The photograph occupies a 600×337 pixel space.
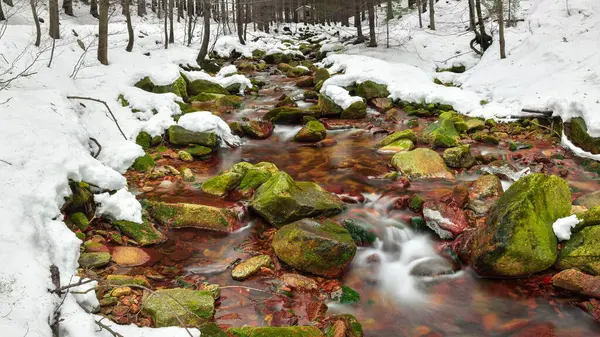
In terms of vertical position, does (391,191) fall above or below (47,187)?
below

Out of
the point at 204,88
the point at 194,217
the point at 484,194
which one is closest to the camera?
the point at 194,217

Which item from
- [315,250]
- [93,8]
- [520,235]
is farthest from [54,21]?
[93,8]

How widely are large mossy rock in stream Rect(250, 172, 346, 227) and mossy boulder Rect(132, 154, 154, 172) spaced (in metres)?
2.80

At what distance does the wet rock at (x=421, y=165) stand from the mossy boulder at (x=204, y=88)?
29.9 ft

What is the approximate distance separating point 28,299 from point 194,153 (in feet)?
21.9

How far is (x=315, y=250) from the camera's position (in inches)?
211

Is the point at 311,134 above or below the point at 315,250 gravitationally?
above

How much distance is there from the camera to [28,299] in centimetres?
326

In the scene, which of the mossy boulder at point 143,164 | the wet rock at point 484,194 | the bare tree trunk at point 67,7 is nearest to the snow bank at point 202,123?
the mossy boulder at point 143,164

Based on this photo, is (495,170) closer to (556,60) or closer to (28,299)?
(556,60)

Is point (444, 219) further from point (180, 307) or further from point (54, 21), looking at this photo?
point (54, 21)

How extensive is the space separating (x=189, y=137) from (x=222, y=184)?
287cm

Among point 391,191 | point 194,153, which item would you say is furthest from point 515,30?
point 194,153

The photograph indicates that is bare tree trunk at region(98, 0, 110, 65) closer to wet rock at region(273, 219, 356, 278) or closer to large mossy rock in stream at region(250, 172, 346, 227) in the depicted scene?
large mossy rock in stream at region(250, 172, 346, 227)
